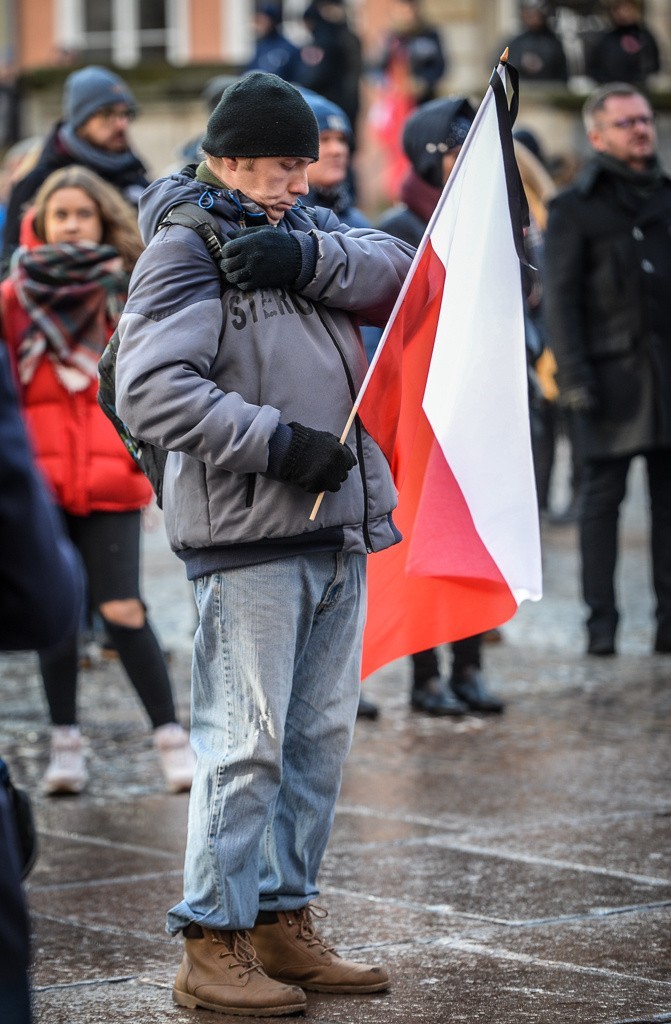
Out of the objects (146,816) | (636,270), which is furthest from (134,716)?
(636,270)

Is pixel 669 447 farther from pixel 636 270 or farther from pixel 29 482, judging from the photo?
pixel 29 482

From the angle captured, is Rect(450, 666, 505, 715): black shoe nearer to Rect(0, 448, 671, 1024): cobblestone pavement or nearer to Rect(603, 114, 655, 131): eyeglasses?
Rect(0, 448, 671, 1024): cobblestone pavement

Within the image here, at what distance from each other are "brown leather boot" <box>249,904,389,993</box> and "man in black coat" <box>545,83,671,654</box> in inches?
178

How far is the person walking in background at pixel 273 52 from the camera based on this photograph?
17297 mm

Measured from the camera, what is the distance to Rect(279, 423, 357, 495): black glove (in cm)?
388

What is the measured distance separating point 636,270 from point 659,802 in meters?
3.21

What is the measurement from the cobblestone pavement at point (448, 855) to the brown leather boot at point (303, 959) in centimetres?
5

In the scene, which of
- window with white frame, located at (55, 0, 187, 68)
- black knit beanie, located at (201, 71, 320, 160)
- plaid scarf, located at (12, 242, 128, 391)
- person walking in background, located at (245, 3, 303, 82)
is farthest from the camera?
window with white frame, located at (55, 0, 187, 68)

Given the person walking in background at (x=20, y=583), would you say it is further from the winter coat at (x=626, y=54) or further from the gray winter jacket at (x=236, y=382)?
the winter coat at (x=626, y=54)

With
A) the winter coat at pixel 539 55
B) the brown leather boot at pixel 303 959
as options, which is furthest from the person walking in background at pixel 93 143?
the winter coat at pixel 539 55

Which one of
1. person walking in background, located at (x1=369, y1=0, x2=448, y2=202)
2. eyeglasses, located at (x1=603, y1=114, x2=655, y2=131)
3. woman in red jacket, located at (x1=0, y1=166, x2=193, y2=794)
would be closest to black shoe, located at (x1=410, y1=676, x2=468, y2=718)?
woman in red jacket, located at (x1=0, y1=166, x2=193, y2=794)

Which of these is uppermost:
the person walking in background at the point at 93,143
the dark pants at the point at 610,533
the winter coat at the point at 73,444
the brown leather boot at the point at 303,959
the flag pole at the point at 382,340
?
the person walking in background at the point at 93,143

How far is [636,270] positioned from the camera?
27.7ft

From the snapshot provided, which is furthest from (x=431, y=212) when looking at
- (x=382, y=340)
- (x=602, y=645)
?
(x=382, y=340)
